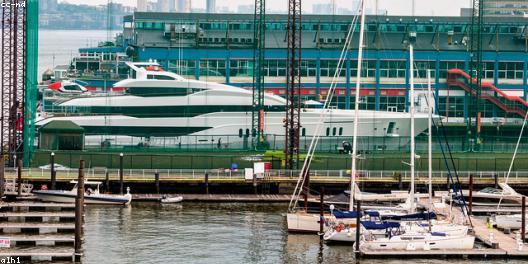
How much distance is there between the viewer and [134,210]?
259 ft

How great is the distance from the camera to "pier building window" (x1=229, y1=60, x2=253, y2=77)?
126250 mm

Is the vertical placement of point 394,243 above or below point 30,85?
below

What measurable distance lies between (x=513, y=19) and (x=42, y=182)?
69.2 metres

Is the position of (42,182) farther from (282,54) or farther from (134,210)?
(282,54)

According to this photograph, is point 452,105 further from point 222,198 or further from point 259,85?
point 222,198

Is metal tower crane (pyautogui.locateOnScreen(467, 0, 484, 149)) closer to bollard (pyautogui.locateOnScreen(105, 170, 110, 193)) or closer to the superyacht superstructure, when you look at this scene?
the superyacht superstructure

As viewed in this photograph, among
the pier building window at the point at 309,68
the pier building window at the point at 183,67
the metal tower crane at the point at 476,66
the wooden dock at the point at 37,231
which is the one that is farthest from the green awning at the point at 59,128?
the metal tower crane at the point at 476,66

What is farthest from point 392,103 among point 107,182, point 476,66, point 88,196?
point 88,196

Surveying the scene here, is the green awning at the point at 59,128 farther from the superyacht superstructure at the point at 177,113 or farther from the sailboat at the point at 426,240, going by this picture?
the sailboat at the point at 426,240

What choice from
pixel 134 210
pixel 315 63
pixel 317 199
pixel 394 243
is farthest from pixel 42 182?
pixel 315 63

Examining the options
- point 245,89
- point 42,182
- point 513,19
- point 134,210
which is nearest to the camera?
point 134,210

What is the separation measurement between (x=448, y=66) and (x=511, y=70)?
252 inches

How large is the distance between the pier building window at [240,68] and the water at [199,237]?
4490 cm

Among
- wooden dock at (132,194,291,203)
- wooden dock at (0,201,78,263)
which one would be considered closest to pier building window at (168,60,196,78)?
wooden dock at (132,194,291,203)
